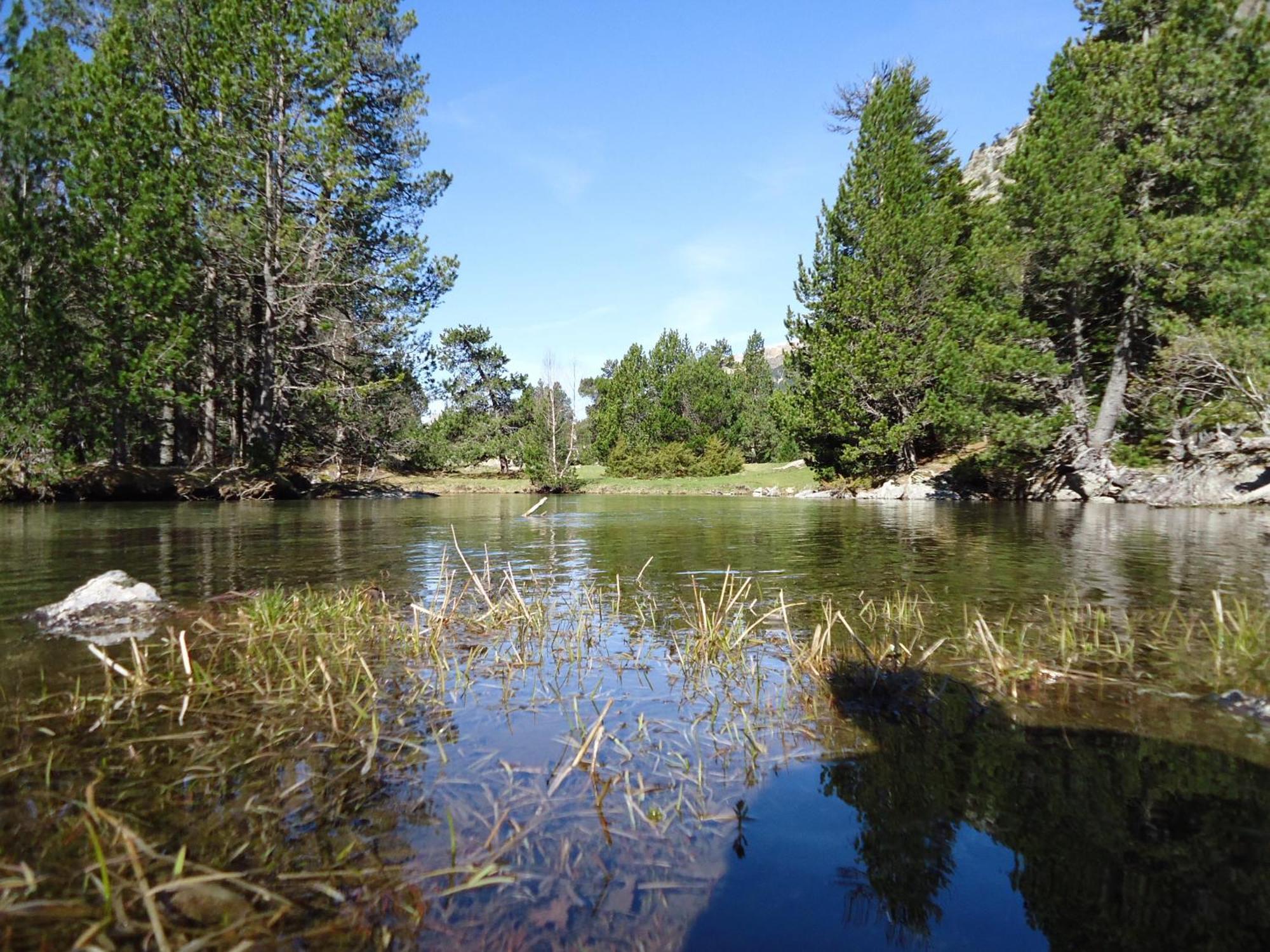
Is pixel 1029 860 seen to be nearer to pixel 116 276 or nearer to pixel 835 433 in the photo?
pixel 116 276

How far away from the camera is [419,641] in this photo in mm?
6438

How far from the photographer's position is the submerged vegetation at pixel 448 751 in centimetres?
257

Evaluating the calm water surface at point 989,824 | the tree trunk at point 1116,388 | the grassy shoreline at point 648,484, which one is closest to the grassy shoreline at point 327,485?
Result: the grassy shoreline at point 648,484

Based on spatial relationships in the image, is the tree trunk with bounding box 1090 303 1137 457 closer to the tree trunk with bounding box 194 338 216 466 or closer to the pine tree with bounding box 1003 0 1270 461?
the pine tree with bounding box 1003 0 1270 461

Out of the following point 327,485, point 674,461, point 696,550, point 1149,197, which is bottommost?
point 696,550

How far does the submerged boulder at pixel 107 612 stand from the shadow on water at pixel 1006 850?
6.71m

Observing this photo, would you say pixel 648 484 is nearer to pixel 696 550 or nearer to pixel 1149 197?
pixel 1149 197

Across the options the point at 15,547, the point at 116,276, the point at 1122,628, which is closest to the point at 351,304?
the point at 116,276

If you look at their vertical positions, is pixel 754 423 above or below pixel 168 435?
→ above

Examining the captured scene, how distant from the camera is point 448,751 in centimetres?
408

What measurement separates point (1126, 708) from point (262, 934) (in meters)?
5.32

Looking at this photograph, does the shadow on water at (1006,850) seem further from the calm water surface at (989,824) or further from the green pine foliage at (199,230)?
the green pine foliage at (199,230)

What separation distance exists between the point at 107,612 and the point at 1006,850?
891 cm

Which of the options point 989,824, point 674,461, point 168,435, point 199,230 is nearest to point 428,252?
point 199,230
